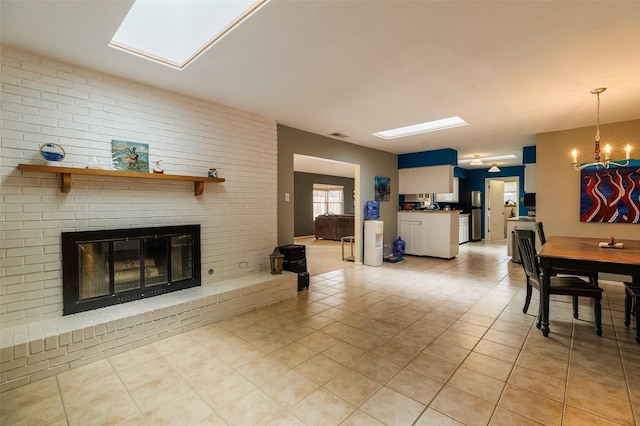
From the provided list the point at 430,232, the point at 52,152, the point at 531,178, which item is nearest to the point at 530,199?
the point at 531,178

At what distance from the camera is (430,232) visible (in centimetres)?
656

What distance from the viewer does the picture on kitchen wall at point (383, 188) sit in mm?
6461

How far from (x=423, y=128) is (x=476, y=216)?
5.95m

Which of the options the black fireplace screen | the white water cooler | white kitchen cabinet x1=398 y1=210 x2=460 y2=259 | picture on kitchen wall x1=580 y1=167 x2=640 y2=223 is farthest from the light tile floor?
white kitchen cabinet x1=398 y1=210 x2=460 y2=259

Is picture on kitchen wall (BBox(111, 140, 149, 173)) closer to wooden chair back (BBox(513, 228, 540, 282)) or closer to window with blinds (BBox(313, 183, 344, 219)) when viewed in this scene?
wooden chair back (BBox(513, 228, 540, 282))

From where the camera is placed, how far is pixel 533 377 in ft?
6.79

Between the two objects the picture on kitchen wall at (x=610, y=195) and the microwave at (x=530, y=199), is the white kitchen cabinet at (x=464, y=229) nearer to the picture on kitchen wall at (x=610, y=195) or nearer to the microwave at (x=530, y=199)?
the microwave at (x=530, y=199)

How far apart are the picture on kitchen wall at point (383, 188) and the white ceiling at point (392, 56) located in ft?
8.83

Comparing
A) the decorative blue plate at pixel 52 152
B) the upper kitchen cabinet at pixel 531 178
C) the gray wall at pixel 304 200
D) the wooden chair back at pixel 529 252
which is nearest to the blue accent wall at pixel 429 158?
the upper kitchen cabinet at pixel 531 178

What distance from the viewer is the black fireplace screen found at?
2541 mm

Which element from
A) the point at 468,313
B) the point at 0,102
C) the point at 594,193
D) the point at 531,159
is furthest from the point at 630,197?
the point at 0,102

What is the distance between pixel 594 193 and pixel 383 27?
4.75 meters

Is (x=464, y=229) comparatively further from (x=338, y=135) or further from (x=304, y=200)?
(x=338, y=135)

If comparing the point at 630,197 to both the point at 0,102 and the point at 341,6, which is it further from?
the point at 0,102
